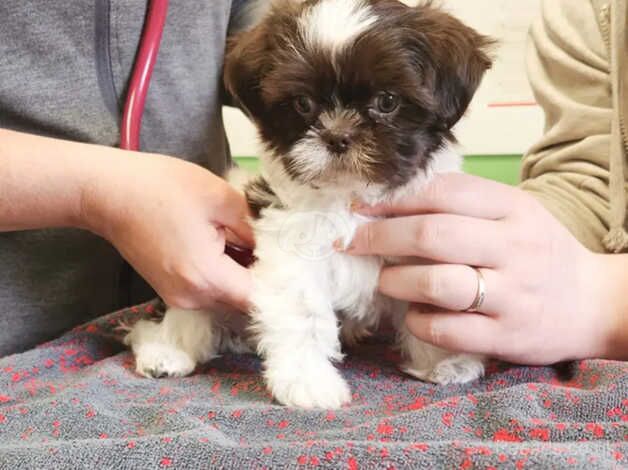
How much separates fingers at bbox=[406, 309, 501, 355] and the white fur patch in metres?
0.52

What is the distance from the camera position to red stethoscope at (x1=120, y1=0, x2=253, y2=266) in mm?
1383

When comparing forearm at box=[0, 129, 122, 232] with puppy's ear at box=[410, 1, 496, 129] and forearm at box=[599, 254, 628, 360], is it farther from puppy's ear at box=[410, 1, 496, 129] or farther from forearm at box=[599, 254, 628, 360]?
forearm at box=[599, 254, 628, 360]

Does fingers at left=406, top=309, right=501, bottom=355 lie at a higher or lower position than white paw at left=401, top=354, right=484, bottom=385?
higher

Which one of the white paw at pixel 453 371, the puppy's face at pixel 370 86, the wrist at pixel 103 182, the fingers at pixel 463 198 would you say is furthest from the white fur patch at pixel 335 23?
the white paw at pixel 453 371

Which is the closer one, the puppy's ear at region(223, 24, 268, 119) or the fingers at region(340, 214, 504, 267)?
the fingers at region(340, 214, 504, 267)

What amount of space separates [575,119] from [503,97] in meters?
1.09

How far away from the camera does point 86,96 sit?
1358 mm

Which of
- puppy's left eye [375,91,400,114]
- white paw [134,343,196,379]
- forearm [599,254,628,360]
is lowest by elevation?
white paw [134,343,196,379]

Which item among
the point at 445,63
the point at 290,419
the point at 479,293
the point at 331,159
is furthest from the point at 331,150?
the point at 290,419

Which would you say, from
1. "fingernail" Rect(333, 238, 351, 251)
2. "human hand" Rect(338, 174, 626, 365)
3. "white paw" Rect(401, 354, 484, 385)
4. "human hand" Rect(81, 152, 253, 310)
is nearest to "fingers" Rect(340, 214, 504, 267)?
"human hand" Rect(338, 174, 626, 365)

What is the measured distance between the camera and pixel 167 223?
1142 millimetres

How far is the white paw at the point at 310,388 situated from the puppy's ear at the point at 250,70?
1.73 feet

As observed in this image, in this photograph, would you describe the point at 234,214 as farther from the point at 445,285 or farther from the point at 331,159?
the point at 445,285

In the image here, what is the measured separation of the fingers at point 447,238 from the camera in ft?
3.54
